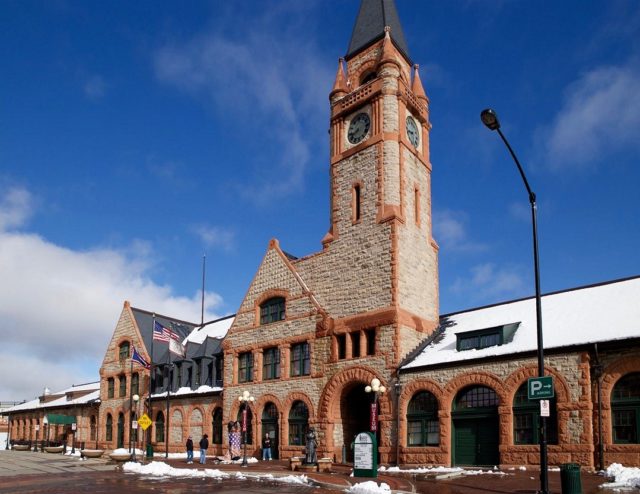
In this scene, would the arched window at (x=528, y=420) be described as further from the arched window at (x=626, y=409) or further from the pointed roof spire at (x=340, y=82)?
the pointed roof spire at (x=340, y=82)

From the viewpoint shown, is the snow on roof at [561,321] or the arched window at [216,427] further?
the arched window at [216,427]

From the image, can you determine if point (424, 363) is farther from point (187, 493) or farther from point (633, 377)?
point (187, 493)

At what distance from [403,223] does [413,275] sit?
9.49 ft

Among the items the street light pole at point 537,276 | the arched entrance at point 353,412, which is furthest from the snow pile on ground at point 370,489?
the arched entrance at point 353,412

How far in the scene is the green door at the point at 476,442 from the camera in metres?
28.0

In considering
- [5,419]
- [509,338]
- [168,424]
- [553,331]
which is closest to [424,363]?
[509,338]

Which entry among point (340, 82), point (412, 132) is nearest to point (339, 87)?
point (340, 82)

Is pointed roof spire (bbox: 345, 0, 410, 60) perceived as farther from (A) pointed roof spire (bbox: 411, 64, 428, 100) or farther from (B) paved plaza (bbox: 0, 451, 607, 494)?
(B) paved plaza (bbox: 0, 451, 607, 494)

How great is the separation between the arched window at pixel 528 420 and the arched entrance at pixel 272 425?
15.0 m

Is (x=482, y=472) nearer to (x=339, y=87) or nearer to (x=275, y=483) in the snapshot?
(x=275, y=483)

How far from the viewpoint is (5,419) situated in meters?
91.7

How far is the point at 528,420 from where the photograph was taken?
2688 cm

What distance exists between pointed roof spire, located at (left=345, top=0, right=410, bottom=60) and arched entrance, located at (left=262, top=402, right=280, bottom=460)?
22.7m

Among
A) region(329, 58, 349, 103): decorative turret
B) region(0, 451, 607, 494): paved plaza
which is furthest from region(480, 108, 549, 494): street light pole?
region(329, 58, 349, 103): decorative turret
